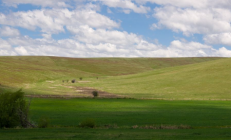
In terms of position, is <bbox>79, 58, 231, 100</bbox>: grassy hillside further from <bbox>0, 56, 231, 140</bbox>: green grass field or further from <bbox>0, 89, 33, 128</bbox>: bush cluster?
<bbox>0, 89, 33, 128</bbox>: bush cluster

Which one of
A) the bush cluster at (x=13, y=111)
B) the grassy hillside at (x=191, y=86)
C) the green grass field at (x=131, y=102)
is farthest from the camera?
the grassy hillside at (x=191, y=86)

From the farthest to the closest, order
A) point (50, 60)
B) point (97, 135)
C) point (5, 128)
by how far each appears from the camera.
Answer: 1. point (50, 60)
2. point (5, 128)
3. point (97, 135)

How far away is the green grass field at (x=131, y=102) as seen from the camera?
19.4 m

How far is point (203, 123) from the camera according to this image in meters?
24.8

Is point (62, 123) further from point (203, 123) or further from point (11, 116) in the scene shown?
point (203, 123)

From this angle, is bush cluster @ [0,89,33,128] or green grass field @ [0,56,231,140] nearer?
green grass field @ [0,56,231,140]

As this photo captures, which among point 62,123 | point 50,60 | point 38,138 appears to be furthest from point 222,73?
point 50,60

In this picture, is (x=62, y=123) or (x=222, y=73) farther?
(x=222, y=73)

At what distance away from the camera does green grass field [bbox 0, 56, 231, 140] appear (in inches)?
765

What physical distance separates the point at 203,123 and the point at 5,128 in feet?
52.9

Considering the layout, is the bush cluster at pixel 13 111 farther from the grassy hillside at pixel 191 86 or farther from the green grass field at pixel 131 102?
the grassy hillside at pixel 191 86

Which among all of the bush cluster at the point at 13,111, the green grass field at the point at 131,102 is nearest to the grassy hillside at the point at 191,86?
the green grass field at the point at 131,102

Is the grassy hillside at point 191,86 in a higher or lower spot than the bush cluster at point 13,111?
higher

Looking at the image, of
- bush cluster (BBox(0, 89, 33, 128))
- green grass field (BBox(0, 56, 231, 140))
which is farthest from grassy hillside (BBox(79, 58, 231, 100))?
bush cluster (BBox(0, 89, 33, 128))
